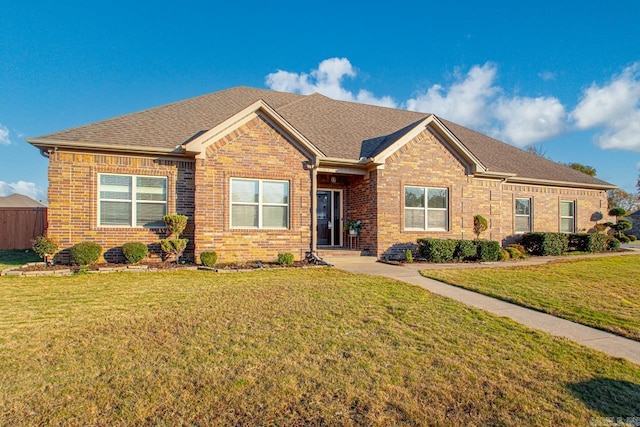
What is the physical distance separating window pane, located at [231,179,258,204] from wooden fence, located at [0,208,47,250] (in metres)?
10.1

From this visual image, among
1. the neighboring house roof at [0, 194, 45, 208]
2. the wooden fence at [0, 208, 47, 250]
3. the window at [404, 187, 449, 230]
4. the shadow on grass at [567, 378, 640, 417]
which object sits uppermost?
the neighboring house roof at [0, 194, 45, 208]

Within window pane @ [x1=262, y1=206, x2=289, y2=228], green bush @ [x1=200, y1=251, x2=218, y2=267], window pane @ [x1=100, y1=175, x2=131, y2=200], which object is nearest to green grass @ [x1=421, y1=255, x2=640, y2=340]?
window pane @ [x1=262, y1=206, x2=289, y2=228]

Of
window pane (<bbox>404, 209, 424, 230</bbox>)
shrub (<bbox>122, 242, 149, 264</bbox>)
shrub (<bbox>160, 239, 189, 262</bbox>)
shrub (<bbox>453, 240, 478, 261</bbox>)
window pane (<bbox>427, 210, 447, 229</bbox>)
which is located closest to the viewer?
shrub (<bbox>122, 242, 149, 264</bbox>)

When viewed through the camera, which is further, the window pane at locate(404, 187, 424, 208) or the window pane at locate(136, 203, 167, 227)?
the window pane at locate(404, 187, 424, 208)

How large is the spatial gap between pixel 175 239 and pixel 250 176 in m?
3.07

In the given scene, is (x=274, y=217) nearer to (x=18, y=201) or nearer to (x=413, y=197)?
(x=413, y=197)

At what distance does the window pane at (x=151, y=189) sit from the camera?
11.4 meters

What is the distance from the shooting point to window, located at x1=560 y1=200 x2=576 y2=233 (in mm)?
18141

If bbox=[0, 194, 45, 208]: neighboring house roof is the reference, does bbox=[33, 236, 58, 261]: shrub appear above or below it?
below

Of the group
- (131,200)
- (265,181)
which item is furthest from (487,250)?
(131,200)

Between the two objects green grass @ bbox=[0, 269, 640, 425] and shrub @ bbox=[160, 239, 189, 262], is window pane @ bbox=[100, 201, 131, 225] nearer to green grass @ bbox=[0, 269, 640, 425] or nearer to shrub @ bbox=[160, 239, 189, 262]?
shrub @ bbox=[160, 239, 189, 262]

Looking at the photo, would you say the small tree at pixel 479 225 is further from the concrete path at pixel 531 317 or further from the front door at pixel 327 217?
the front door at pixel 327 217

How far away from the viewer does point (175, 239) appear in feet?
36.4

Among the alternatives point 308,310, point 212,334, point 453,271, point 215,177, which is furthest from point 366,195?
point 212,334
